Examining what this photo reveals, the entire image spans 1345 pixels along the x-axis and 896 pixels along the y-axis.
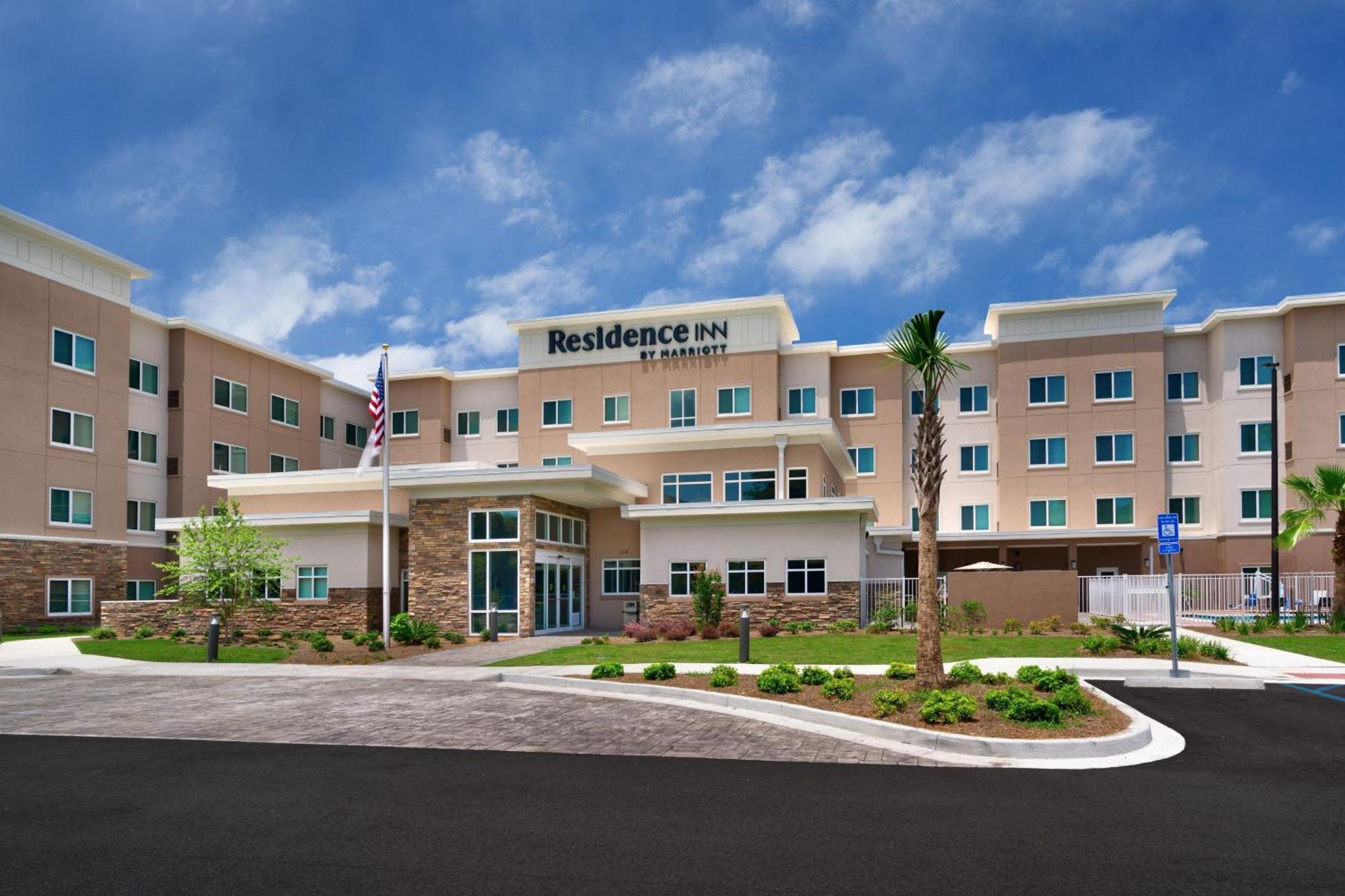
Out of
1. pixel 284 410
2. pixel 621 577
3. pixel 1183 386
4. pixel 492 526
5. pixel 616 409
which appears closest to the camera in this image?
pixel 492 526

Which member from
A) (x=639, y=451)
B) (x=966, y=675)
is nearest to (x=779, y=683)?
(x=966, y=675)

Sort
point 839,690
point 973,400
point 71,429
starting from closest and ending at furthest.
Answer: point 839,690 → point 71,429 → point 973,400

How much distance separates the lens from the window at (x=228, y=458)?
45.3m

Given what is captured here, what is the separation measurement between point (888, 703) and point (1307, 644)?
1735 cm

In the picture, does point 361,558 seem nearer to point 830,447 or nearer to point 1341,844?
point 830,447

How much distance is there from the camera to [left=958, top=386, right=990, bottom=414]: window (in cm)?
4934

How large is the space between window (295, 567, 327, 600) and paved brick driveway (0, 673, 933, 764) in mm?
14343

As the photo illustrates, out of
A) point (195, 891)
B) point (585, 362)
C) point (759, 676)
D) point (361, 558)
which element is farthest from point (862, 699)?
point (585, 362)

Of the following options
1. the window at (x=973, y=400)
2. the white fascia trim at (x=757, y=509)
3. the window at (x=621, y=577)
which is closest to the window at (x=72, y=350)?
the window at (x=621, y=577)

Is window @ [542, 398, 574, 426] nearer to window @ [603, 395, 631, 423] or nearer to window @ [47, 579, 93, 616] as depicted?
window @ [603, 395, 631, 423]

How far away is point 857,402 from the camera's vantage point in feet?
163

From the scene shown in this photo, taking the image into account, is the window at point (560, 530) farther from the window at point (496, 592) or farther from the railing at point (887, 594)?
the railing at point (887, 594)

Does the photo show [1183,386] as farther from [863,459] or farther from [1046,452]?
[863,459]

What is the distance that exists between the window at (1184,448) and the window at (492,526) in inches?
1255
